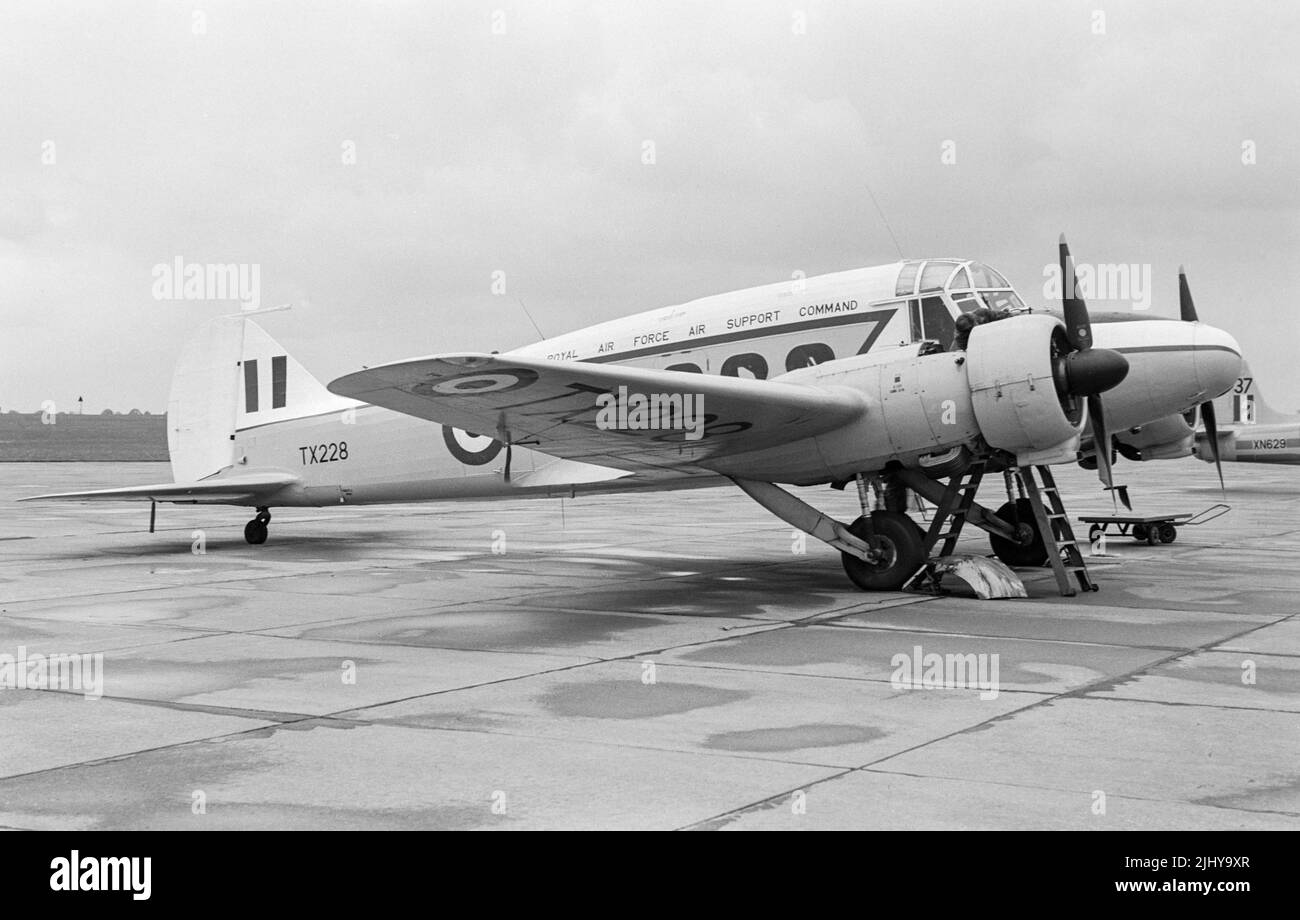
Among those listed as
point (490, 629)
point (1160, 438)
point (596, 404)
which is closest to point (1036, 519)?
point (596, 404)

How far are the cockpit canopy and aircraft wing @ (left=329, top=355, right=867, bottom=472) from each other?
1209mm

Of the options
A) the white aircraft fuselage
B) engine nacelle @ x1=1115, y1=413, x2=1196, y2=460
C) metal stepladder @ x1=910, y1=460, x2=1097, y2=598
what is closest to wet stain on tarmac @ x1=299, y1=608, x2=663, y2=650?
the white aircraft fuselage

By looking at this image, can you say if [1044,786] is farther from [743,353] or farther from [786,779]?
[743,353]

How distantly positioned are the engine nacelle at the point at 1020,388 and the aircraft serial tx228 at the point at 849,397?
2 cm

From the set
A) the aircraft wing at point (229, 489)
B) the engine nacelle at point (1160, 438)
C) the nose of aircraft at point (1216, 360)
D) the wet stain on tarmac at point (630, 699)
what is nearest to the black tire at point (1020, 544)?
the nose of aircraft at point (1216, 360)

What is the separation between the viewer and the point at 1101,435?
12.8 meters

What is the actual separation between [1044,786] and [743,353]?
8.44 meters

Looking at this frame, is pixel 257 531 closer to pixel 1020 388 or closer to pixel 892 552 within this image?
pixel 892 552

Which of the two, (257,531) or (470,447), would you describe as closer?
(470,447)

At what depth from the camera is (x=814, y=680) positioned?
7.82 meters

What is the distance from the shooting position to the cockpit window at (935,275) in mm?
12383

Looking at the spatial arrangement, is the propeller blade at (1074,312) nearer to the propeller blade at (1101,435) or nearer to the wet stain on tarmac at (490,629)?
the propeller blade at (1101,435)

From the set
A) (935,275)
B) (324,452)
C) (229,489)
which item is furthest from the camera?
(229,489)

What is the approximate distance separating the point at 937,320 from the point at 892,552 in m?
2.35
